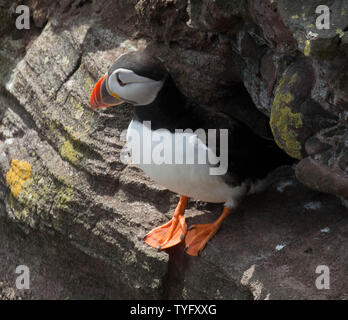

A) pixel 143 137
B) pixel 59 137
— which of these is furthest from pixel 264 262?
pixel 59 137

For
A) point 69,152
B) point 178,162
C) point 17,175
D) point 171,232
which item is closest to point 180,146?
point 178,162

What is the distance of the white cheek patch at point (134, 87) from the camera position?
3.62 meters

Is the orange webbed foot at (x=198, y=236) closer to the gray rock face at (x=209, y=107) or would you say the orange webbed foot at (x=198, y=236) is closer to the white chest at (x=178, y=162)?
the gray rock face at (x=209, y=107)

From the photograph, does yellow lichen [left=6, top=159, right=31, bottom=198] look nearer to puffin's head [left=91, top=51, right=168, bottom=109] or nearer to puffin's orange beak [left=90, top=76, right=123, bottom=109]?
puffin's orange beak [left=90, top=76, right=123, bottom=109]

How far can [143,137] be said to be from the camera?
12.2ft

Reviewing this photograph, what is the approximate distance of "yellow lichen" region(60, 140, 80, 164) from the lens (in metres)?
4.41

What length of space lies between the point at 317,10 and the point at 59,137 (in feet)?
7.95

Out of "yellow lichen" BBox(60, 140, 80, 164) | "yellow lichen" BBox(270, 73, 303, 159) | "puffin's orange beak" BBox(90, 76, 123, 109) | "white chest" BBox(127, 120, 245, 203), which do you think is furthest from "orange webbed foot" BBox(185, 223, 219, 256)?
"yellow lichen" BBox(60, 140, 80, 164)

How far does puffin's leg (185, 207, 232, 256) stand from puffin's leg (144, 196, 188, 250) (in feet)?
0.17

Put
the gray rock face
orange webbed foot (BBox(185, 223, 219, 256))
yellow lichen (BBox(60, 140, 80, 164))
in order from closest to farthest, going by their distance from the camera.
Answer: the gray rock face < orange webbed foot (BBox(185, 223, 219, 256)) < yellow lichen (BBox(60, 140, 80, 164))

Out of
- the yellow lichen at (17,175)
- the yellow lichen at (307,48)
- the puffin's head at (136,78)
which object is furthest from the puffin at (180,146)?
the yellow lichen at (17,175)

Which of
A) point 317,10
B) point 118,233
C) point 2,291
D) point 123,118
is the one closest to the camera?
point 317,10

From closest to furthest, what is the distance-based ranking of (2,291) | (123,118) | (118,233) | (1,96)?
(118,233), (123,118), (2,291), (1,96)
